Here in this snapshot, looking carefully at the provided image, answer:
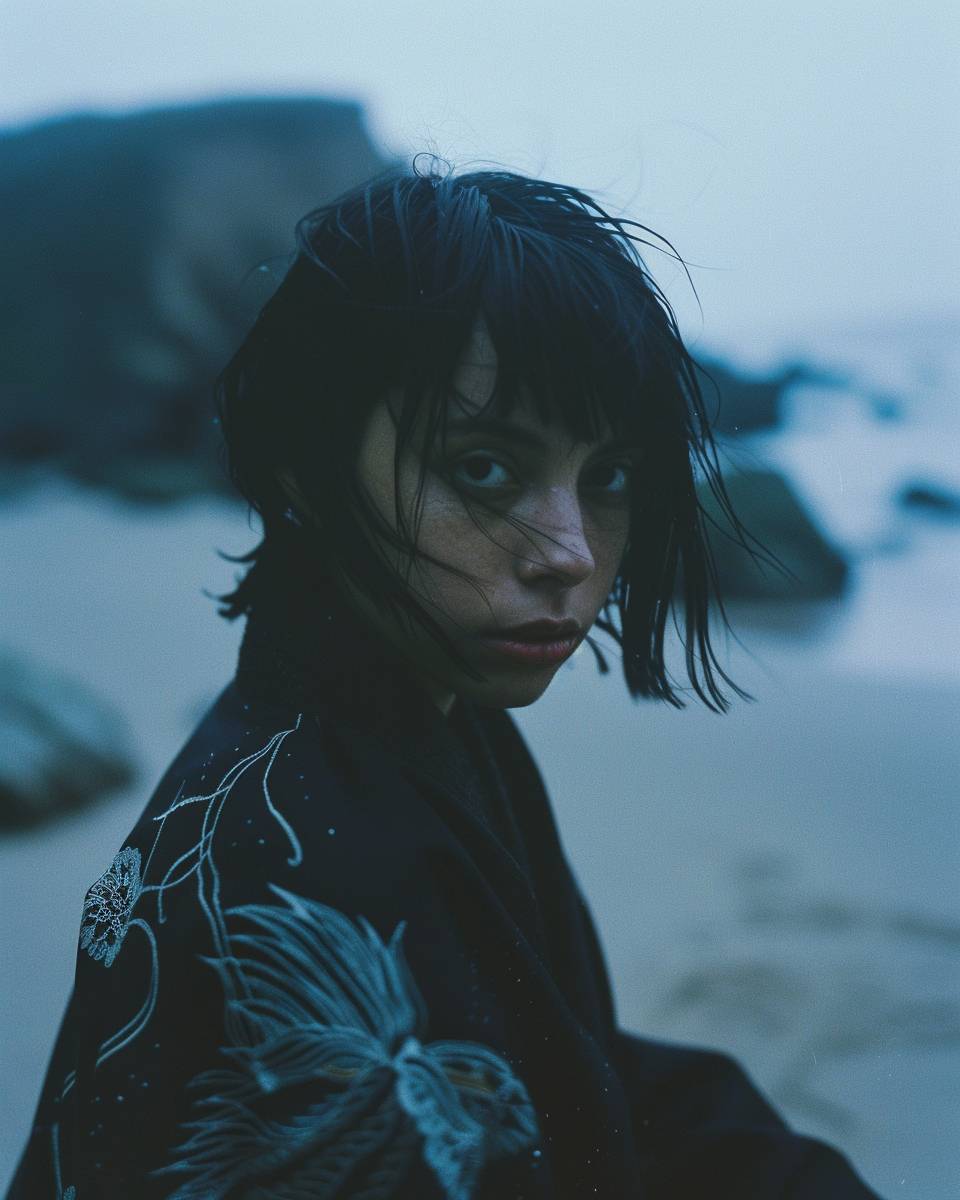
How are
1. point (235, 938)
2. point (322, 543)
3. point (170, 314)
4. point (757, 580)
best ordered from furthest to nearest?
point (170, 314) → point (757, 580) → point (322, 543) → point (235, 938)

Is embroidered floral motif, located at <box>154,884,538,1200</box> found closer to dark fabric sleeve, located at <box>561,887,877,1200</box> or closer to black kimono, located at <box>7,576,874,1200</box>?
black kimono, located at <box>7,576,874,1200</box>

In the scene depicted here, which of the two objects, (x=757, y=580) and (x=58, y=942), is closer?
(x=58, y=942)

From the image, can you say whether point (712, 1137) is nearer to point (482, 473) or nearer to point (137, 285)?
point (482, 473)

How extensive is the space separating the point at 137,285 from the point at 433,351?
2.33 m

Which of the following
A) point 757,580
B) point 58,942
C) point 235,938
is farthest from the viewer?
point 757,580

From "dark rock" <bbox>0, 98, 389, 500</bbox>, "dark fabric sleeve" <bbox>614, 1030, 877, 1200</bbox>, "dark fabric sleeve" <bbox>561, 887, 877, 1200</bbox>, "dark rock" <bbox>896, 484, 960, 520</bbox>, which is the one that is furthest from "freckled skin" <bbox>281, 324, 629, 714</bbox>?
"dark rock" <bbox>0, 98, 389, 500</bbox>

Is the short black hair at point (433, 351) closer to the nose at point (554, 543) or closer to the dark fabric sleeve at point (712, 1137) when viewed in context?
the nose at point (554, 543)

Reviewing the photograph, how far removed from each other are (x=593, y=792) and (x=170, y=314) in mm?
1552

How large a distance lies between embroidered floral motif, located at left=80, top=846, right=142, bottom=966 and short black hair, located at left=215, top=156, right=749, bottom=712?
0.16 metres

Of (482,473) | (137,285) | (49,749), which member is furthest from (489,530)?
(137,285)

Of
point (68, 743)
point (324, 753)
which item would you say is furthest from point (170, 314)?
point (324, 753)

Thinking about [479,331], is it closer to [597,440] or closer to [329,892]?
[597,440]

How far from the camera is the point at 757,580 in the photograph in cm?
240

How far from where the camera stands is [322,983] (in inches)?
19.2
